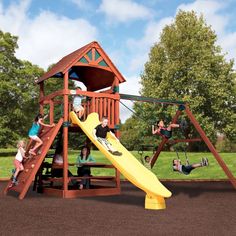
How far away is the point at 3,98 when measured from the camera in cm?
3472

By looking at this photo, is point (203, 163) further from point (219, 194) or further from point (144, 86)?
point (144, 86)

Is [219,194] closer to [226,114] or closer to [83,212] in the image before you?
[83,212]

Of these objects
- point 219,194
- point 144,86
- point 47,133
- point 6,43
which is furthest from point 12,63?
point 219,194

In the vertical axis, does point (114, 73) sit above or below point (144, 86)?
below

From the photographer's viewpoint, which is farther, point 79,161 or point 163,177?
point 163,177

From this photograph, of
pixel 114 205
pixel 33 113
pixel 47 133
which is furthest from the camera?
pixel 33 113

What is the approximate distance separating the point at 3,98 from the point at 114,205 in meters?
27.3

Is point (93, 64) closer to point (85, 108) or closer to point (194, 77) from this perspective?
point (85, 108)

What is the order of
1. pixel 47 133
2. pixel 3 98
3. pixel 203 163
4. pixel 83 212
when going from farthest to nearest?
1. pixel 3 98
2. pixel 47 133
3. pixel 203 163
4. pixel 83 212

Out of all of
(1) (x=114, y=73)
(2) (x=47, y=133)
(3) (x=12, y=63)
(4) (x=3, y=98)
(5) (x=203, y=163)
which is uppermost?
(3) (x=12, y=63)

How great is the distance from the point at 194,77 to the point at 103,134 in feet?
80.5

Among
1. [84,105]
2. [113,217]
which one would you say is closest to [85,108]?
[84,105]

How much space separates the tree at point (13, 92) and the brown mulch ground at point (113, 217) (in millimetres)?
23679

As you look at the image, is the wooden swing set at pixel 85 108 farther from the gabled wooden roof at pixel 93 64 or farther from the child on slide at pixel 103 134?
the child on slide at pixel 103 134
